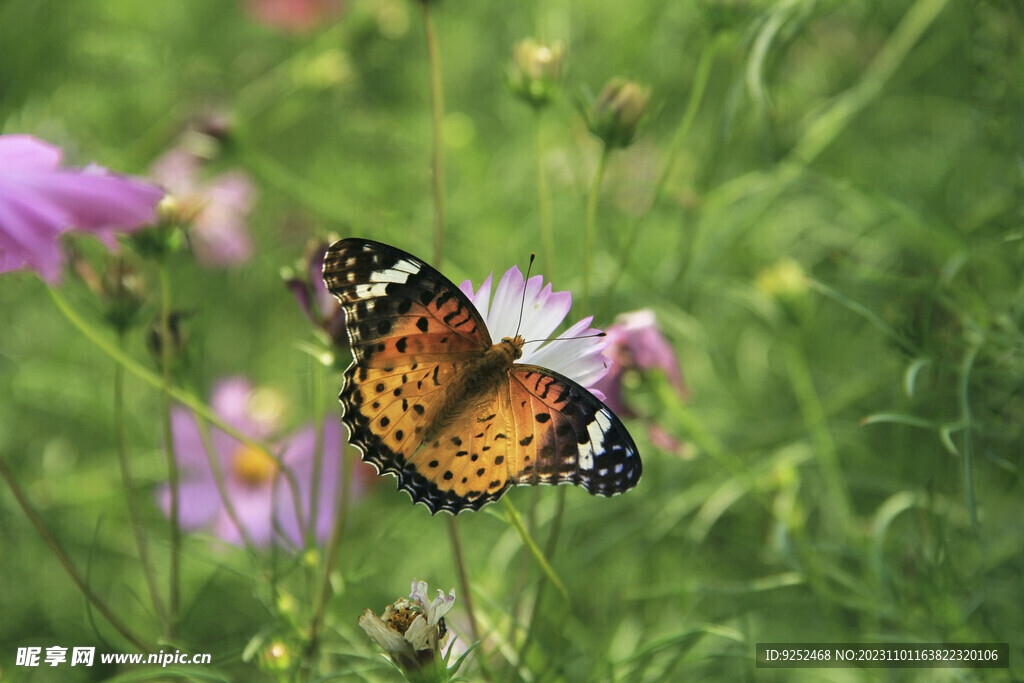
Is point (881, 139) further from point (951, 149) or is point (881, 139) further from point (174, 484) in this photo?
point (174, 484)

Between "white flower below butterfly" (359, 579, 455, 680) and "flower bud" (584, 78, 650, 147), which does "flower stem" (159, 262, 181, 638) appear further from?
"flower bud" (584, 78, 650, 147)

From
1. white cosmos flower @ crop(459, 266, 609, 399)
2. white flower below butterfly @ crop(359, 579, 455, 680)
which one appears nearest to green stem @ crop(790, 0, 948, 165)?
white cosmos flower @ crop(459, 266, 609, 399)

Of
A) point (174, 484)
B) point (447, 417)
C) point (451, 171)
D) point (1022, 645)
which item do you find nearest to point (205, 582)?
point (174, 484)

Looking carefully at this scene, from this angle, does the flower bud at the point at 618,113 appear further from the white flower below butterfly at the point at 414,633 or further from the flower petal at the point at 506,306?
the white flower below butterfly at the point at 414,633

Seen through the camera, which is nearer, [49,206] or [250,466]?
[49,206]

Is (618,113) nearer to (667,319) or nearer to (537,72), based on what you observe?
(537,72)

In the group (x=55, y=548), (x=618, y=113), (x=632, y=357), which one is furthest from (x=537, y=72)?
(x=55, y=548)

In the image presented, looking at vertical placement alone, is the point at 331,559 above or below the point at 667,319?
below
